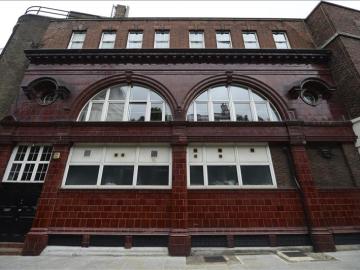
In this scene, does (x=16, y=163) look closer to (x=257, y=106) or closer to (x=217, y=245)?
(x=217, y=245)

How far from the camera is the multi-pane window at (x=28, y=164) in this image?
Answer: 342 inches

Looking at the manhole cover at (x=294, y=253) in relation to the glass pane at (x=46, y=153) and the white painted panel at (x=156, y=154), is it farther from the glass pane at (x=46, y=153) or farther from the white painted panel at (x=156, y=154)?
the glass pane at (x=46, y=153)

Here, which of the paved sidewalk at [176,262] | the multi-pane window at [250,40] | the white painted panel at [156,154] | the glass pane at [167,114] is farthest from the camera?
the multi-pane window at [250,40]

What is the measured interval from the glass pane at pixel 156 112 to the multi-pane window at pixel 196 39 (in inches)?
182

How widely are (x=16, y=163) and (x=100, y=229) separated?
5.14m

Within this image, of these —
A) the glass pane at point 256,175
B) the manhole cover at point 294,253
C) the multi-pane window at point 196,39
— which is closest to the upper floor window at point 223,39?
the multi-pane window at point 196,39

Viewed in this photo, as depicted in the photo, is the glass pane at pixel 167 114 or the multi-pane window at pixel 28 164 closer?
the multi-pane window at pixel 28 164

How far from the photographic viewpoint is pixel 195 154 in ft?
29.4

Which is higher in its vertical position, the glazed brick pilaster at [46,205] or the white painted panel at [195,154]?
the white painted panel at [195,154]

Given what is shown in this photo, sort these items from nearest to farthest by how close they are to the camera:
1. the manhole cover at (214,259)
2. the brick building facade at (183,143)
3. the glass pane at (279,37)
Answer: the manhole cover at (214,259) → the brick building facade at (183,143) → the glass pane at (279,37)

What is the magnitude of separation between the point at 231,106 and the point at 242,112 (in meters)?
0.63

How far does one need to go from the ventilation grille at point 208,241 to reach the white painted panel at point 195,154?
3070 mm

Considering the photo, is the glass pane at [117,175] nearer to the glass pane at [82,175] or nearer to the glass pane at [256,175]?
the glass pane at [82,175]

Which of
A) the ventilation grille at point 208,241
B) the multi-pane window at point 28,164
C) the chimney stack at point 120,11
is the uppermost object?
the chimney stack at point 120,11
